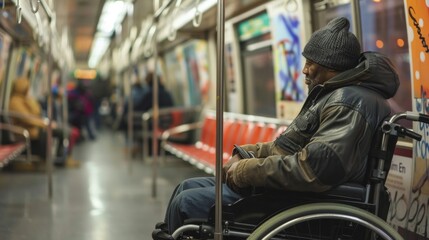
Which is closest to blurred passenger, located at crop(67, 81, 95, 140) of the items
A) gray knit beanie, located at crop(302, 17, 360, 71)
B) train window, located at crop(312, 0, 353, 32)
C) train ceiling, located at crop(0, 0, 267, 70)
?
train ceiling, located at crop(0, 0, 267, 70)

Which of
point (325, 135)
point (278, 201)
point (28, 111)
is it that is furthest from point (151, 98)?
point (325, 135)

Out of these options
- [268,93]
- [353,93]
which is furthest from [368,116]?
[268,93]

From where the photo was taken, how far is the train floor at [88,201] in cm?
620

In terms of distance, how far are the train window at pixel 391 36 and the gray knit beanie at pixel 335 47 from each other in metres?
1.55

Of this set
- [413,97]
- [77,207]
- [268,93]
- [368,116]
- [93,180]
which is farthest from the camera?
[93,180]

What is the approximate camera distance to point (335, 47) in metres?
3.60

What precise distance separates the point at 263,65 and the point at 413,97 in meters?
4.49

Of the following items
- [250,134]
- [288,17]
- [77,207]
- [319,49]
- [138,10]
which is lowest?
[77,207]

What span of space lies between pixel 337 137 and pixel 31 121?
890 cm

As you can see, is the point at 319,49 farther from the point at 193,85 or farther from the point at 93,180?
the point at 193,85

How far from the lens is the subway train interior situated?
343 cm

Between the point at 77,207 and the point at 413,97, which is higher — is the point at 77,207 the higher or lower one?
the lower one

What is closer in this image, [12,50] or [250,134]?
[250,134]

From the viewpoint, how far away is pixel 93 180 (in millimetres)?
10156
